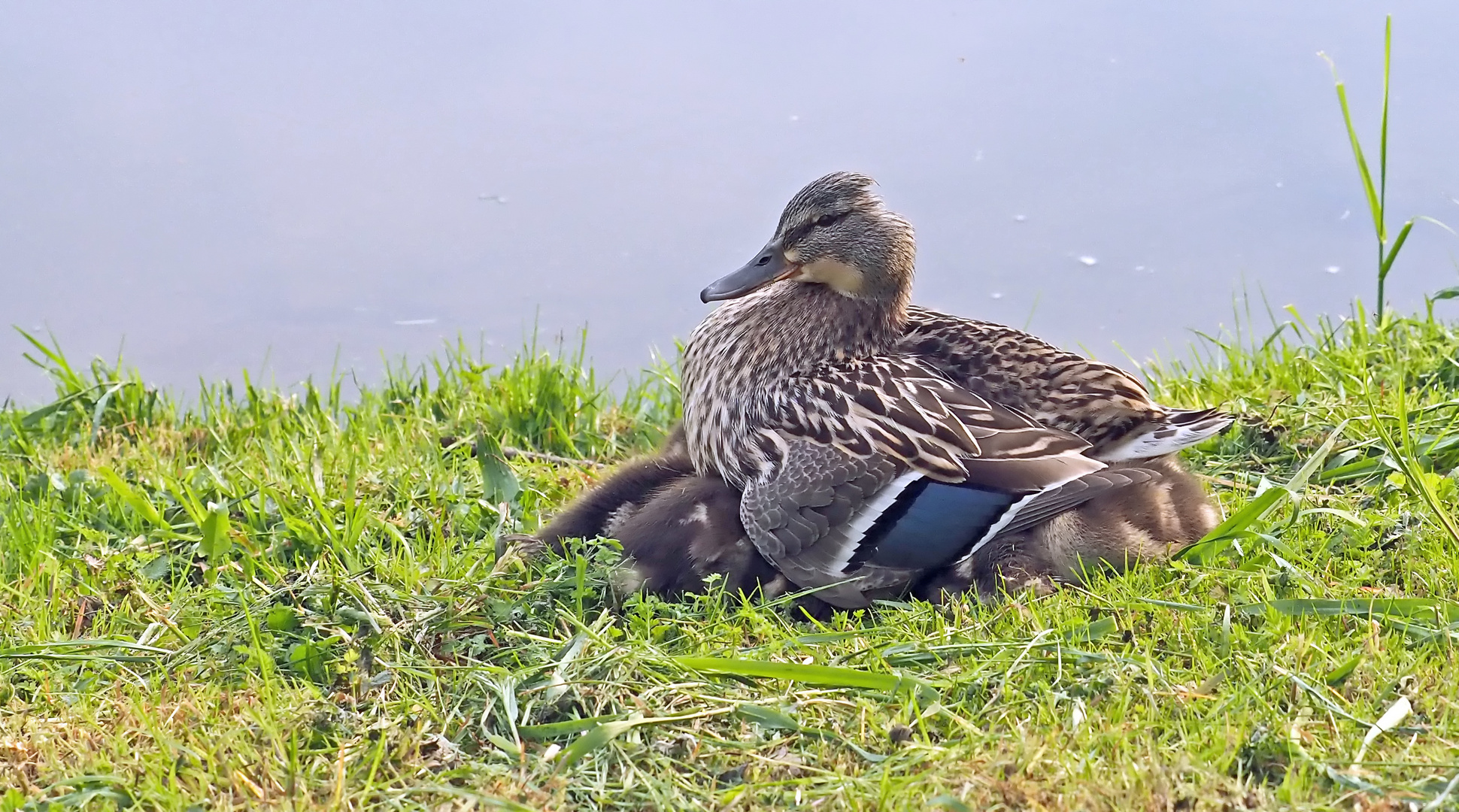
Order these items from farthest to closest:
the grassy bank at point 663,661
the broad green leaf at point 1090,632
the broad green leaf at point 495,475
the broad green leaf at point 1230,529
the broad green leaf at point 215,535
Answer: the broad green leaf at point 495,475 < the broad green leaf at point 215,535 < the broad green leaf at point 1230,529 < the broad green leaf at point 1090,632 < the grassy bank at point 663,661

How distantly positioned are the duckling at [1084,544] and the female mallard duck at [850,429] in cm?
3

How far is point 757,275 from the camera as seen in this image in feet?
10.5

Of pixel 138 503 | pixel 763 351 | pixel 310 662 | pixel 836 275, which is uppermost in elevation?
pixel 836 275

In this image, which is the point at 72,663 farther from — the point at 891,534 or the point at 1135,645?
the point at 1135,645

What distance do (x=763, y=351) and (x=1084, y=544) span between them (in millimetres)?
844

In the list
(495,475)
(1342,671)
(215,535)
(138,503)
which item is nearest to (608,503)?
(495,475)

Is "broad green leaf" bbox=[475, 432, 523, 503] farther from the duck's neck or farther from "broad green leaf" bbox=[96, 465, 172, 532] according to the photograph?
"broad green leaf" bbox=[96, 465, 172, 532]

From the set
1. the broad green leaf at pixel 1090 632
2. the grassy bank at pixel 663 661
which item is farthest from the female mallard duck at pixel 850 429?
the broad green leaf at pixel 1090 632

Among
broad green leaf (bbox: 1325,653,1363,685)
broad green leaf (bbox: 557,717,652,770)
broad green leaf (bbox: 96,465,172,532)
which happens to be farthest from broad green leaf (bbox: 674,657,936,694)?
broad green leaf (bbox: 96,465,172,532)

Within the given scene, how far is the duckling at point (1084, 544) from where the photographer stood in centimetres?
265

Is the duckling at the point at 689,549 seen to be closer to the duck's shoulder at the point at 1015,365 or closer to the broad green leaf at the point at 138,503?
the duck's shoulder at the point at 1015,365

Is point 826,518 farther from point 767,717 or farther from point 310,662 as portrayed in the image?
point 310,662

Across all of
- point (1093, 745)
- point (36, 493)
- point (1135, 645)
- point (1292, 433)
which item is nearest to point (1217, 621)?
point (1135, 645)

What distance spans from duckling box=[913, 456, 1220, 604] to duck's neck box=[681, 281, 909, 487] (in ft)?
1.88
